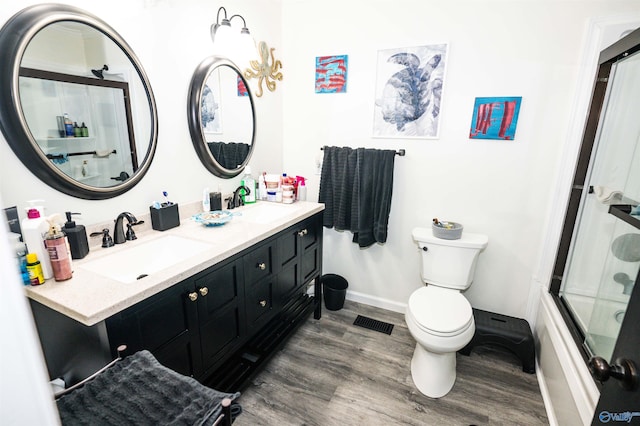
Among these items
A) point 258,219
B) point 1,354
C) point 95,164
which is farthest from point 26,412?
point 258,219

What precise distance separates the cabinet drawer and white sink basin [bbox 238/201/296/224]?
382mm

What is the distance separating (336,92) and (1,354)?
2.41 metres

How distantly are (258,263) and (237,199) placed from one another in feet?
2.25

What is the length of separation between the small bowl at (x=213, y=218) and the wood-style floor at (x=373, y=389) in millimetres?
984

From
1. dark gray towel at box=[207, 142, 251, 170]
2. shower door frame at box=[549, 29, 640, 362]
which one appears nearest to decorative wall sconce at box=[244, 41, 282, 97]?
dark gray towel at box=[207, 142, 251, 170]

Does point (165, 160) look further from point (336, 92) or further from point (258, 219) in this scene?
point (336, 92)

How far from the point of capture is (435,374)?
5.92 feet

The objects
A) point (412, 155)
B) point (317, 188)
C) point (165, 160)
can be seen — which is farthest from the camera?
point (317, 188)

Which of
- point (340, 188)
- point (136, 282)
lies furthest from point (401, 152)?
point (136, 282)

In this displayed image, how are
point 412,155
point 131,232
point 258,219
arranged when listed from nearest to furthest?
point 131,232 < point 258,219 < point 412,155

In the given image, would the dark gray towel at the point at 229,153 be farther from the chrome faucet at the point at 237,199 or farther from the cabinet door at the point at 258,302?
the cabinet door at the point at 258,302

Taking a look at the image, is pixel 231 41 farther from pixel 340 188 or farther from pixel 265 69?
pixel 340 188

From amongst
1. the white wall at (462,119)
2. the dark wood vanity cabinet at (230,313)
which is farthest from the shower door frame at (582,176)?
the dark wood vanity cabinet at (230,313)

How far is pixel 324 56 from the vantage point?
238 centimetres
